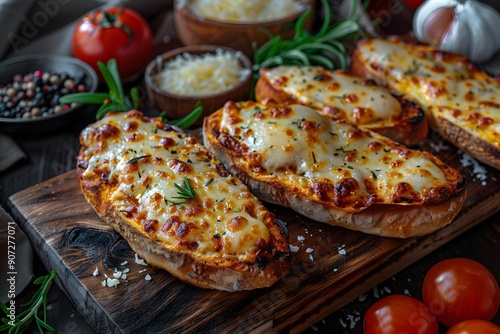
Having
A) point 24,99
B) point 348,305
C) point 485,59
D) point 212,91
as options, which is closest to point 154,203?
point 348,305

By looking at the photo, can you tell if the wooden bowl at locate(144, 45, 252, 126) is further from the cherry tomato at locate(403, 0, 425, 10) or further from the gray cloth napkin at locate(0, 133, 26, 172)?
the cherry tomato at locate(403, 0, 425, 10)

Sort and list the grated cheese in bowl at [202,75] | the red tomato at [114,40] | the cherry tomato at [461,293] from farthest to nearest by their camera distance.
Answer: the red tomato at [114,40]
the grated cheese in bowl at [202,75]
the cherry tomato at [461,293]

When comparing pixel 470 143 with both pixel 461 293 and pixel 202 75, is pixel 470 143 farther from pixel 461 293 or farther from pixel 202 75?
pixel 202 75

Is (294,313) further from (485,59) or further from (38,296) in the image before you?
(485,59)

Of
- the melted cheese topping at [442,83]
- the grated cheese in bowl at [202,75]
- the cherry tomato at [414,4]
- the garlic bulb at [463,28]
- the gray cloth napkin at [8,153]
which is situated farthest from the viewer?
the cherry tomato at [414,4]

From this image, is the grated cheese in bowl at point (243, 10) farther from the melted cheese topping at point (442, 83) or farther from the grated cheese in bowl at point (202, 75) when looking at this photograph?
the melted cheese topping at point (442, 83)

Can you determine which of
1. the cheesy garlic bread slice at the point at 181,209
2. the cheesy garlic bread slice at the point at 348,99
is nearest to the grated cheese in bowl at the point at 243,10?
the cheesy garlic bread slice at the point at 348,99

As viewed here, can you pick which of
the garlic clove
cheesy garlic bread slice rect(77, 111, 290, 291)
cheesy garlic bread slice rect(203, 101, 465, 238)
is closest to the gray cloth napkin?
cheesy garlic bread slice rect(77, 111, 290, 291)
